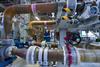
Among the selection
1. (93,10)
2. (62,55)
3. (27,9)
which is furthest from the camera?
(27,9)

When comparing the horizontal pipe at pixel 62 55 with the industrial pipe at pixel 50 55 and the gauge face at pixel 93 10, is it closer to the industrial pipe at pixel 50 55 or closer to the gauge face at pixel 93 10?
the industrial pipe at pixel 50 55

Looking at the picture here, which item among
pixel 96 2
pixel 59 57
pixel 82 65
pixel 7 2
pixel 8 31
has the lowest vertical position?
pixel 82 65

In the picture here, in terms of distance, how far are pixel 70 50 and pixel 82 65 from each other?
16.5 inches

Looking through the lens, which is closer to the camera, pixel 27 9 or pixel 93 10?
pixel 93 10

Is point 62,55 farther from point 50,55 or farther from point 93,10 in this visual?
point 93,10

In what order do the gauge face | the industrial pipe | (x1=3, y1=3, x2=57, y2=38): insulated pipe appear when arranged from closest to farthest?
1. the industrial pipe
2. the gauge face
3. (x1=3, y1=3, x2=57, y2=38): insulated pipe

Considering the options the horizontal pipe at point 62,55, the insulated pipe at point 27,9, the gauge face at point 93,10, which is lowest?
the horizontal pipe at point 62,55

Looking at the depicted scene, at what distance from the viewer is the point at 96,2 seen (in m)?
1.21

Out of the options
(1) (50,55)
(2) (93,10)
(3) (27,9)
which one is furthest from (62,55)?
(3) (27,9)

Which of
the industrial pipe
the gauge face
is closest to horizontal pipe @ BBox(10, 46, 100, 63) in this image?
the industrial pipe

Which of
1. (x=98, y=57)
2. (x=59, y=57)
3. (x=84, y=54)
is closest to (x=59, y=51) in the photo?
(x=59, y=57)

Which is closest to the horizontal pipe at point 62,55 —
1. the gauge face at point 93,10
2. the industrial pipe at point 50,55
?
the industrial pipe at point 50,55

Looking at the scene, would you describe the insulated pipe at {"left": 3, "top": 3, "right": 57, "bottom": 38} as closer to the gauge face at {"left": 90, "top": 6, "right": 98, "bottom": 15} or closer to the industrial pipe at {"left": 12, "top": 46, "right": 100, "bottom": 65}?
the gauge face at {"left": 90, "top": 6, "right": 98, "bottom": 15}

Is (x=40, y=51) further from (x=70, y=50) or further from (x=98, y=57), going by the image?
(x=98, y=57)
